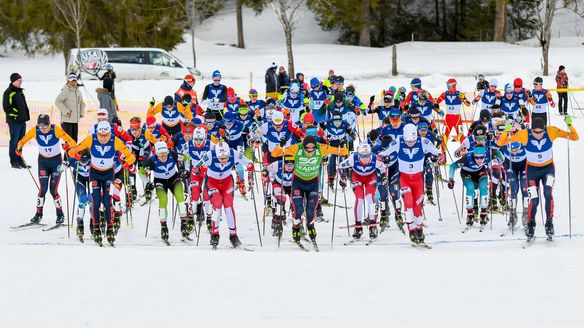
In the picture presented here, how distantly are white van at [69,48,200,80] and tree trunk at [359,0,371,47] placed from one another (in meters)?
15.1

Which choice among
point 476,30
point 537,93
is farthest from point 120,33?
point 537,93

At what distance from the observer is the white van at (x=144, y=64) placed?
34.3m

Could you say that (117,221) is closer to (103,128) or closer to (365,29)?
(103,128)

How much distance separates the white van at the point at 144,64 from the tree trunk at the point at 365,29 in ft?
49.5

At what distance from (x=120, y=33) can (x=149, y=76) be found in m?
8.58

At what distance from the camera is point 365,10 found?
4716 centimetres

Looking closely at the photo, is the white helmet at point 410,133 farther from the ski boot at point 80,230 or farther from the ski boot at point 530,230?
the ski boot at point 80,230

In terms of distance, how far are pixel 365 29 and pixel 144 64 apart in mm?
16610

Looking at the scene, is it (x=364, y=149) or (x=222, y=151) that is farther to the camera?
(x=364, y=149)

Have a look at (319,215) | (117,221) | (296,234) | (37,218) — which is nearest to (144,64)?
(37,218)

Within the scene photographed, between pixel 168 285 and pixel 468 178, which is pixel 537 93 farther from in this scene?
pixel 168 285

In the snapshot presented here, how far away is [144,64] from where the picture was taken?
34656 millimetres

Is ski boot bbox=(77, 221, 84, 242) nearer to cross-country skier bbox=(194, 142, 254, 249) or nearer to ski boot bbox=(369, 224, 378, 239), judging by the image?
cross-country skier bbox=(194, 142, 254, 249)

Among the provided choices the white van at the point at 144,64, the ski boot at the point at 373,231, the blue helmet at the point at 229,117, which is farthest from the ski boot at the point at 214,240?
the white van at the point at 144,64
